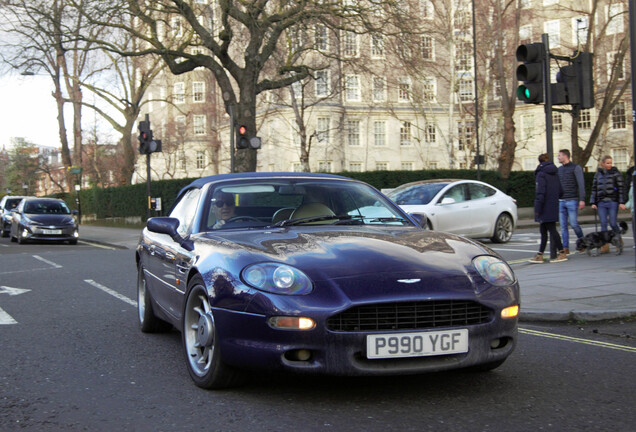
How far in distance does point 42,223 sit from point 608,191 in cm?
1799

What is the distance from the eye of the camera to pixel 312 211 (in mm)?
5391

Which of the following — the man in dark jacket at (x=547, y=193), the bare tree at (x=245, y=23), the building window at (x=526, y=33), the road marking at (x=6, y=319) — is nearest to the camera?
the road marking at (x=6, y=319)

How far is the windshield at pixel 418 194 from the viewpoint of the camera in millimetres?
17016

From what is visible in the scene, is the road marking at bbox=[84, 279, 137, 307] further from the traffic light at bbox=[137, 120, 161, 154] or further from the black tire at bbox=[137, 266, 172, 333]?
the traffic light at bbox=[137, 120, 161, 154]

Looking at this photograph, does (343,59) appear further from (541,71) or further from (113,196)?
(113,196)

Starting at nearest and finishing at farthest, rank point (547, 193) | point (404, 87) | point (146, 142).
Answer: point (547, 193) → point (146, 142) → point (404, 87)

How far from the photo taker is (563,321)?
722 cm

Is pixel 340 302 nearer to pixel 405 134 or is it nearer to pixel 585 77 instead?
pixel 585 77

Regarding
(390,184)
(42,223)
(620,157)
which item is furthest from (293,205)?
(620,157)

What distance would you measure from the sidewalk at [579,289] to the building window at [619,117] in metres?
43.5

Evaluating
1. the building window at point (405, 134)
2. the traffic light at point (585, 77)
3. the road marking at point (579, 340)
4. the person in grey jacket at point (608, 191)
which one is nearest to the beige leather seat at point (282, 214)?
the road marking at point (579, 340)

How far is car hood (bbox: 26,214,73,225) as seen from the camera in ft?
80.1

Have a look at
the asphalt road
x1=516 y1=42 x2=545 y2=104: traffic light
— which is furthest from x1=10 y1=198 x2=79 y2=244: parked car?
the asphalt road

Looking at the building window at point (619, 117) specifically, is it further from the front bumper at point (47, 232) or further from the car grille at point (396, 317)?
the car grille at point (396, 317)
